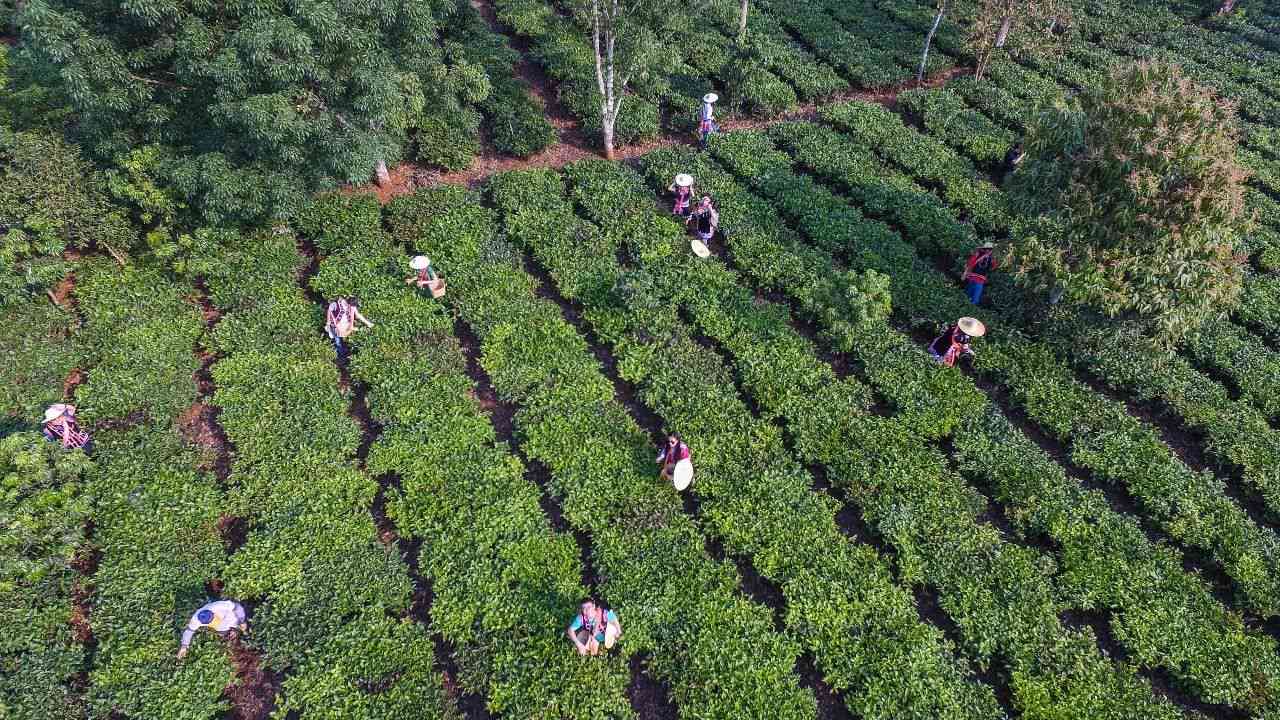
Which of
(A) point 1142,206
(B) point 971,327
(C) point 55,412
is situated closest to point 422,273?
(C) point 55,412

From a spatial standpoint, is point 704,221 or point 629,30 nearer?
point 704,221

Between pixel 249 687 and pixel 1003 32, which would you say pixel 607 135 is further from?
pixel 1003 32

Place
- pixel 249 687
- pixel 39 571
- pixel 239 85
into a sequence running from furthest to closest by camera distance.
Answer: pixel 239 85 → pixel 39 571 → pixel 249 687

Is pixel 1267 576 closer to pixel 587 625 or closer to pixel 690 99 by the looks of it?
pixel 587 625

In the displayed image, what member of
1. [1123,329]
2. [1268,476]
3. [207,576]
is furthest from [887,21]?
[207,576]

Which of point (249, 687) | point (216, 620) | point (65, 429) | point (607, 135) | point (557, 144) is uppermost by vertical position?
point (607, 135)

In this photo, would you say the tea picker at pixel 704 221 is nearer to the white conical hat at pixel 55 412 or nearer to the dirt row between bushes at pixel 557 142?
the dirt row between bushes at pixel 557 142

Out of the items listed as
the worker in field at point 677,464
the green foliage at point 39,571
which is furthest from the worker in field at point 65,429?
the worker in field at point 677,464

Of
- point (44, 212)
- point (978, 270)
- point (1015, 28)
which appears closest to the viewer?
point (44, 212)
